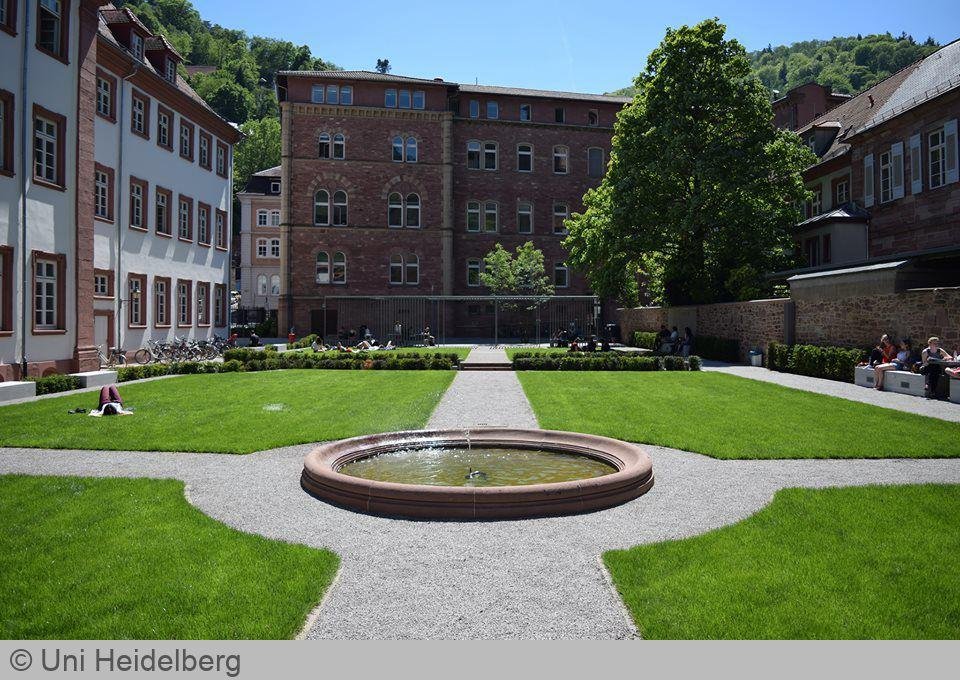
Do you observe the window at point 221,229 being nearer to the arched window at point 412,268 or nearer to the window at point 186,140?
the window at point 186,140

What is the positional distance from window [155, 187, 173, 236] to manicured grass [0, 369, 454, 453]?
35.8ft

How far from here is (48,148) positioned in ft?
64.2

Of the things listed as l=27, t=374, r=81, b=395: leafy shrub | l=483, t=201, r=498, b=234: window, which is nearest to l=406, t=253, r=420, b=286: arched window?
l=483, t=201, r=498, b=234: window

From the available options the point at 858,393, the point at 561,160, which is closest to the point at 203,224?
the point at 858,393

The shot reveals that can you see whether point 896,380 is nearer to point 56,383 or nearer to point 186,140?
point 56,383

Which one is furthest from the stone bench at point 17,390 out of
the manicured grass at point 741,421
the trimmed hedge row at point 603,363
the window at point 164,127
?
the trimmed hedge row at point 603,363

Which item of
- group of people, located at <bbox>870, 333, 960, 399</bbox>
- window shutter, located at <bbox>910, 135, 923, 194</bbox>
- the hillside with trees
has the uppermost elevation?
the hillside with trees

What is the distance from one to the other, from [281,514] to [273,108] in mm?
118359

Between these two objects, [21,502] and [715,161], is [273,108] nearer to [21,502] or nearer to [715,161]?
[715,161]

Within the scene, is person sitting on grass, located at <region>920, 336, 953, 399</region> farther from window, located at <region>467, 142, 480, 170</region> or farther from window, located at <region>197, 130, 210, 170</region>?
window, located at <region>467, 142, 480, 170</region>

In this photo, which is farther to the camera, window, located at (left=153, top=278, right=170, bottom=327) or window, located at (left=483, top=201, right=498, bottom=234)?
window, located at (left=483, top=201, right=498, bottom=234)

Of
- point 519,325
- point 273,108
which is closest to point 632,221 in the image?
point 519,325

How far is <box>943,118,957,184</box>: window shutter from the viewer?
987 inches

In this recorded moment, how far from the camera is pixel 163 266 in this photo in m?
29.4
